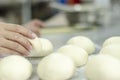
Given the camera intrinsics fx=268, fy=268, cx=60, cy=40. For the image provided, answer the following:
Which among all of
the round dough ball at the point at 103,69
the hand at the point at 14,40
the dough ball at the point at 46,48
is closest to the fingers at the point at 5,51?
the hand at the point at 14,40

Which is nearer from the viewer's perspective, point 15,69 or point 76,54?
point 15,69

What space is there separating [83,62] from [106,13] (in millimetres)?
1577

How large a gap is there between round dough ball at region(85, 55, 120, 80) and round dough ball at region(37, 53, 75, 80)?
0.16 feet

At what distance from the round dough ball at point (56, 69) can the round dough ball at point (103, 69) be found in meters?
0.05

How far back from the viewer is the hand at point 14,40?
0.71 meters

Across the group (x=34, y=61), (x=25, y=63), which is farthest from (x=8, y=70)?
(x=34, y=61)

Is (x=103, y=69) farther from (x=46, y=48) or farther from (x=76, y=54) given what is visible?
(x=46, y=48)

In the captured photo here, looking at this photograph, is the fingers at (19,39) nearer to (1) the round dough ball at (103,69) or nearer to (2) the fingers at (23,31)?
(2) the fingers at (23,31)

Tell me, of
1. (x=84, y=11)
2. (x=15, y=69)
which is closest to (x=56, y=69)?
(x=15, y=69)

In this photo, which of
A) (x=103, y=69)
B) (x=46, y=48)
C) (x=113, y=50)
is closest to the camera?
(x=103, y=69)

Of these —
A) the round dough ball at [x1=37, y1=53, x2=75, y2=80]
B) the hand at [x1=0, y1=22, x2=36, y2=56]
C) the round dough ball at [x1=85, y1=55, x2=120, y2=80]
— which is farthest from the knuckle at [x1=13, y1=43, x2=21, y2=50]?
the round dough ball at [x1=85, y1=55, x2=120, y2=80]

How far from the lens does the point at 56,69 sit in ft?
2.04

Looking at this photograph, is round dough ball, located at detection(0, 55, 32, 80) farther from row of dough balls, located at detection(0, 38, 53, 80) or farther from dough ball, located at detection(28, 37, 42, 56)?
dough ball, located at detection(28, 37, 42, 56)

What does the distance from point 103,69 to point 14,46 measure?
0.84ft
